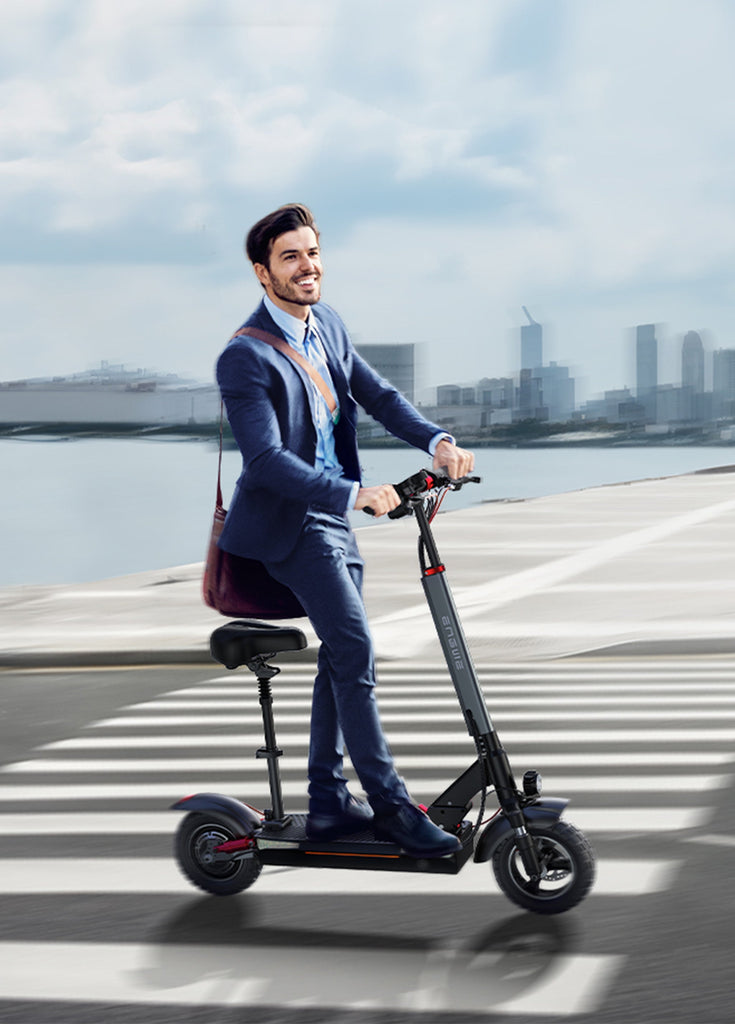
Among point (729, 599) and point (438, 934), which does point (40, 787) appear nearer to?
point (438, 934)

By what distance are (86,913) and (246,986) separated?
932 millimetres

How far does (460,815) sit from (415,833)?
172mm

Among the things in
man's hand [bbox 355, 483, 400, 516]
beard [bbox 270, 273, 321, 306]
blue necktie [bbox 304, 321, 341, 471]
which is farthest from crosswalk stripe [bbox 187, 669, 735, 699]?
man's hand [bbox 355, 483, 400, 516]

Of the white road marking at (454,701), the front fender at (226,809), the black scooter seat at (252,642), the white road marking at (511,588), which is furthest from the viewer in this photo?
the white road marking at (511,588)

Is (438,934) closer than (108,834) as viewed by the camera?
Yes

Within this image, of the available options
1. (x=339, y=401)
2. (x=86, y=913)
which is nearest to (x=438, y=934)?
(x=86, y=913)

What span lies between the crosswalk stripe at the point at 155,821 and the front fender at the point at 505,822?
4.45ft

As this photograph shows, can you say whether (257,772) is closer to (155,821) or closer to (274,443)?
(155,821)

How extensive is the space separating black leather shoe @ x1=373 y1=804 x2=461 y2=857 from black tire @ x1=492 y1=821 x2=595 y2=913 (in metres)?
0.20

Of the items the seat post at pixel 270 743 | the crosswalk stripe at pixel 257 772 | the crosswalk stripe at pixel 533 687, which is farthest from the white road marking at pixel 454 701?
the seat post at pixel 270 743

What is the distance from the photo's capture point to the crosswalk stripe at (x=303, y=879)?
5.39m

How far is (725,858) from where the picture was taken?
18.7 ft

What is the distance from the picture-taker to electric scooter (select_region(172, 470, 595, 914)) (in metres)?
4.84

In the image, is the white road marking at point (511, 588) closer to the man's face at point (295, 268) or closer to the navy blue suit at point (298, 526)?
the navy blue suit at point (298, 526)
